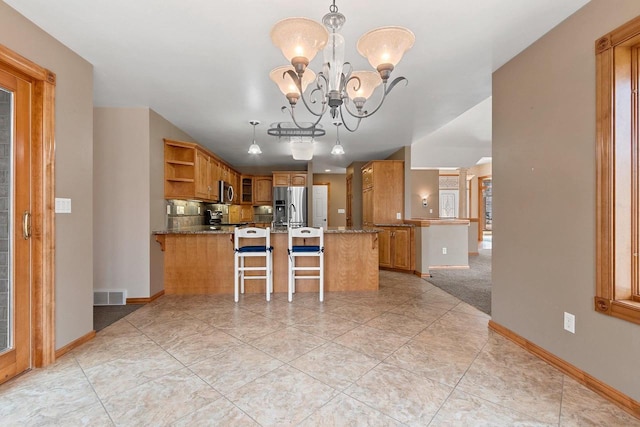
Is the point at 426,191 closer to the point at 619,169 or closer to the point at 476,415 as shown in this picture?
the point at 619,169

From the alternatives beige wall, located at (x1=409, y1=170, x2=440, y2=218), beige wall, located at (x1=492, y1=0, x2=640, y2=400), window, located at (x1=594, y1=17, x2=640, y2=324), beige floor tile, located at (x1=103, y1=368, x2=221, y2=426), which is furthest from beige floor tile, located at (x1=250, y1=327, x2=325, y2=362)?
beige wall, located at (x1=409, y1=170, x2=440, y2=218)

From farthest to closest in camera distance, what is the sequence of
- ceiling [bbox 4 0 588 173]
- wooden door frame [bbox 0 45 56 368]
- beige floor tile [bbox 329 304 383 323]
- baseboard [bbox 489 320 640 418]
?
beige floor tile [bbox 329 304 383 323] → wooden door frame [bbox 0 45 56 368] → ceiling [bbox 4 0 588 173] → baseboard [bbox 489 320 640 418]

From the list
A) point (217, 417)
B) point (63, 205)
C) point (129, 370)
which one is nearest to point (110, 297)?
point (63, 205)

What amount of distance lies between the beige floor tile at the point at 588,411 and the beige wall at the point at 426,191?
257 inches

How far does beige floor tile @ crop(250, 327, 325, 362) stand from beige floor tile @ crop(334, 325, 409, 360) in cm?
23

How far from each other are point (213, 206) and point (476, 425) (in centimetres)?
595

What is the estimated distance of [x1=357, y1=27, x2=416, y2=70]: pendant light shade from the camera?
1587 mm

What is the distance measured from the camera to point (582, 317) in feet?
6.23

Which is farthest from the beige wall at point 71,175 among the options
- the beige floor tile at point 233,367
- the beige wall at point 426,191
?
the beige wall at point 426,191

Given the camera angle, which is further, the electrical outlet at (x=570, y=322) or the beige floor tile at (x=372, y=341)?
the beige floor tile at (x=372, y=341)

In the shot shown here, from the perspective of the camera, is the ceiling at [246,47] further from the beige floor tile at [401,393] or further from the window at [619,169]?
the beige floor tile at [401,393]

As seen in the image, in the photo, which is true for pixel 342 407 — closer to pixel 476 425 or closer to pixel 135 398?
pixel 476 425

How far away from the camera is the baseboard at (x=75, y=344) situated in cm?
223

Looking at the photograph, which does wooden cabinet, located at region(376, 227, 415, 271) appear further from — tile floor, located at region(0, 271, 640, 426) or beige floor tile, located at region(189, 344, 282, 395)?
beige floor tile, located at region(189, 344, 282, 395)
